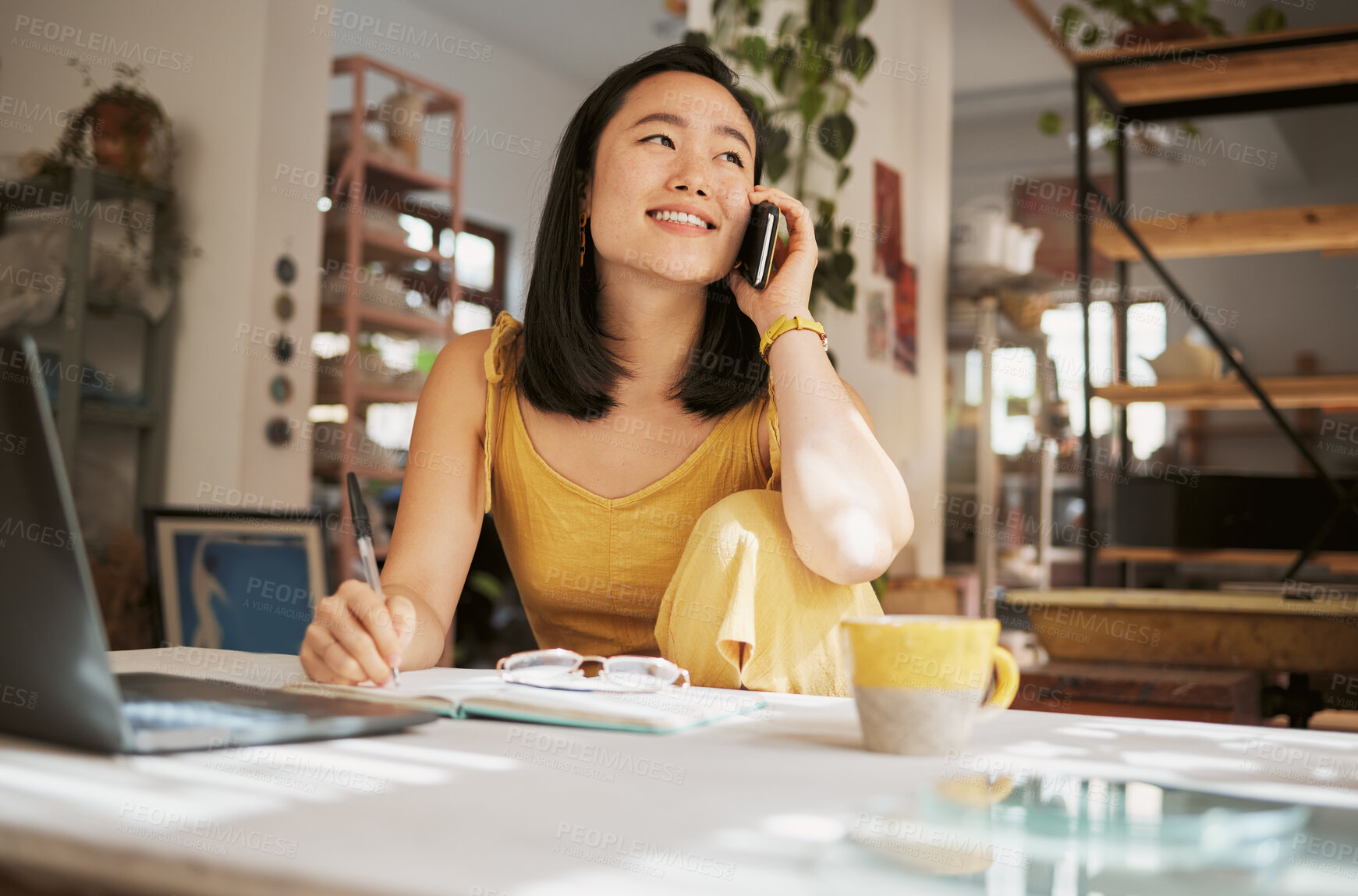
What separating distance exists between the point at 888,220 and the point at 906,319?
12.2 inches

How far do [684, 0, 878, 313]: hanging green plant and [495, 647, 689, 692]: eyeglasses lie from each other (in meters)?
2.22

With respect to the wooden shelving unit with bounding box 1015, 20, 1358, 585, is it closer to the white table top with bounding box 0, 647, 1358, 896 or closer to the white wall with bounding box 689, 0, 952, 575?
the white wall with bounding box 689, 0, 952, 575

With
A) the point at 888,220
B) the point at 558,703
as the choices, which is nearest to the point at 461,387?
the point at 558,703

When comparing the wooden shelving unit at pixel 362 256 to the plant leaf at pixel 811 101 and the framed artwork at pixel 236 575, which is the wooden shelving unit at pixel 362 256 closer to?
the framed artwork at pixel 236 575

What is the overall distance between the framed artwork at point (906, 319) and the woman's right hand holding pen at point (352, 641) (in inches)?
107

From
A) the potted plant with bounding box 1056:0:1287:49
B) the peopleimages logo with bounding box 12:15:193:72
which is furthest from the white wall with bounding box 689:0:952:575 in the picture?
the peopleimages logo with bounding box 12:15:193:72

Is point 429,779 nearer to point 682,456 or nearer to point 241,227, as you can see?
point 682,456

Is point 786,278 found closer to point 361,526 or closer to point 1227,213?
point 361,526

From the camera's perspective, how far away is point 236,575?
260 cm

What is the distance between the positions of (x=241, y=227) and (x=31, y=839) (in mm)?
3034

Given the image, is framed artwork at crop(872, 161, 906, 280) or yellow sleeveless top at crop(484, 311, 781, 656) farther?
framed artwork at crop(872, 161, 906, 280)

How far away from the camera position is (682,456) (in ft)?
4.33

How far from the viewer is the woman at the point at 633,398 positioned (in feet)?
3.84

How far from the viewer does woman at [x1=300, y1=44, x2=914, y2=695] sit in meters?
1.17
